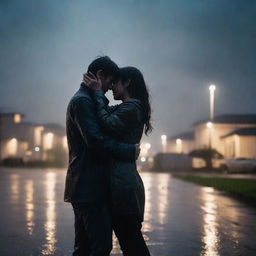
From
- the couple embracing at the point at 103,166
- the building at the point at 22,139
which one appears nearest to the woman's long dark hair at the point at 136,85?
the couple embracing at the point at 103,166

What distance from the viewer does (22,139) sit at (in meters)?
84.7

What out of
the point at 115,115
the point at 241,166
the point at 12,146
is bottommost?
the point at 241,166

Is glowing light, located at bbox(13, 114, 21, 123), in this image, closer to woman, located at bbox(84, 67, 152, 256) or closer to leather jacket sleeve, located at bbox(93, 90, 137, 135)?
woman, located at bbox(84, 67, 152, 256)

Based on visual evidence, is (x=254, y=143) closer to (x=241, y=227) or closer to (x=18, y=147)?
(x=18, y=147)

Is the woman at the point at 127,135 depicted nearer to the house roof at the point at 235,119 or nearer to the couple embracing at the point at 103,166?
the couple embracing at the point at 103,166

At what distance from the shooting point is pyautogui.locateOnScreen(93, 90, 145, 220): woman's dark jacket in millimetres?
3355

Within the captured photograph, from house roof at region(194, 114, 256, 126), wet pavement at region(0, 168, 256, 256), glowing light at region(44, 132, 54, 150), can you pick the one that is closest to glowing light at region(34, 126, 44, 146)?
glowing light at region(44, 132, 54, 150)

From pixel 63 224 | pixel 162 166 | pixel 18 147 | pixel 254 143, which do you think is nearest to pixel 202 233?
pixel 63 224

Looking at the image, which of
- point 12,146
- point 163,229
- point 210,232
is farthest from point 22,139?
point 210,232

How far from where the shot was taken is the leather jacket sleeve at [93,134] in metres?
3.36

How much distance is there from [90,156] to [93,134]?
167 millimetres

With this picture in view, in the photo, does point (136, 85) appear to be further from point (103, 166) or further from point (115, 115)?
point (103, 166)

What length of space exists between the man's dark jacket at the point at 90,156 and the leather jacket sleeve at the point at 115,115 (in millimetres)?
47

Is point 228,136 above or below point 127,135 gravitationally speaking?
above
